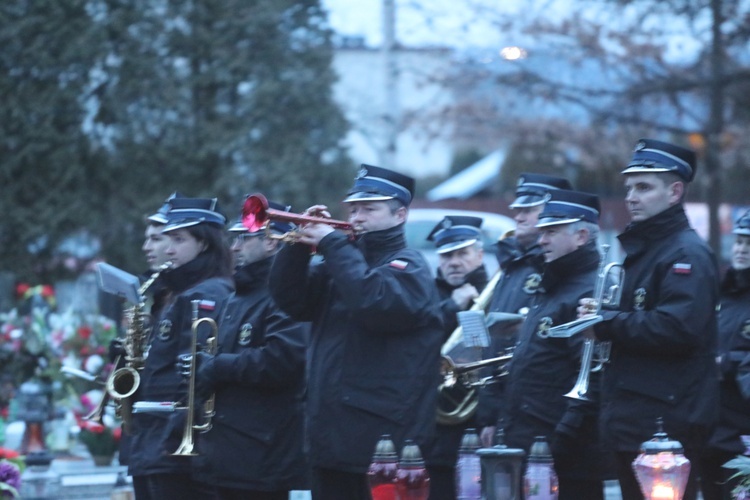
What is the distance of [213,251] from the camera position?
7.72 metres

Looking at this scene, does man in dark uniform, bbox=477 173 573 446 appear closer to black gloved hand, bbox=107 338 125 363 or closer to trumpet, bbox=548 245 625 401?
trumpet, bbox=548 245 625 401

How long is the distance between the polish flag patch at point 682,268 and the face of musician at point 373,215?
1425mm

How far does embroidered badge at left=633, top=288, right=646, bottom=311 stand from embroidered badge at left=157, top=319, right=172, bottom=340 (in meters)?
2.55

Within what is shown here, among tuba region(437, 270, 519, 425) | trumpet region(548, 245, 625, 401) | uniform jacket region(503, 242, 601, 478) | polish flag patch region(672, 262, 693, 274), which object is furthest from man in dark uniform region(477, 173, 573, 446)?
polish flag patch region(672, 262, 693, 274)

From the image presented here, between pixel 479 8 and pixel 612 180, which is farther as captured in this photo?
pixel 612 180

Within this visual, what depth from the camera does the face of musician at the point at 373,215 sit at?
6.72 metres

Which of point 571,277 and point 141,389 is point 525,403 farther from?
point 141,389

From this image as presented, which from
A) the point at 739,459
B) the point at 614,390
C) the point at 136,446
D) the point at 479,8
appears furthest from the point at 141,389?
the point at 479,8

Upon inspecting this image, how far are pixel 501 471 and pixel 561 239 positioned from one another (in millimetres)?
1440

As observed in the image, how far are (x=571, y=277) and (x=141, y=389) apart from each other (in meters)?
2.51

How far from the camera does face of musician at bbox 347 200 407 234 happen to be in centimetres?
672

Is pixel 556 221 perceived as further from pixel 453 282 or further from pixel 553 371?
pixel 453 282

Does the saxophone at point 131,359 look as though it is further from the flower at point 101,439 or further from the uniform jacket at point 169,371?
the flower at point 101,439

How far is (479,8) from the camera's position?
2152 centimetres
